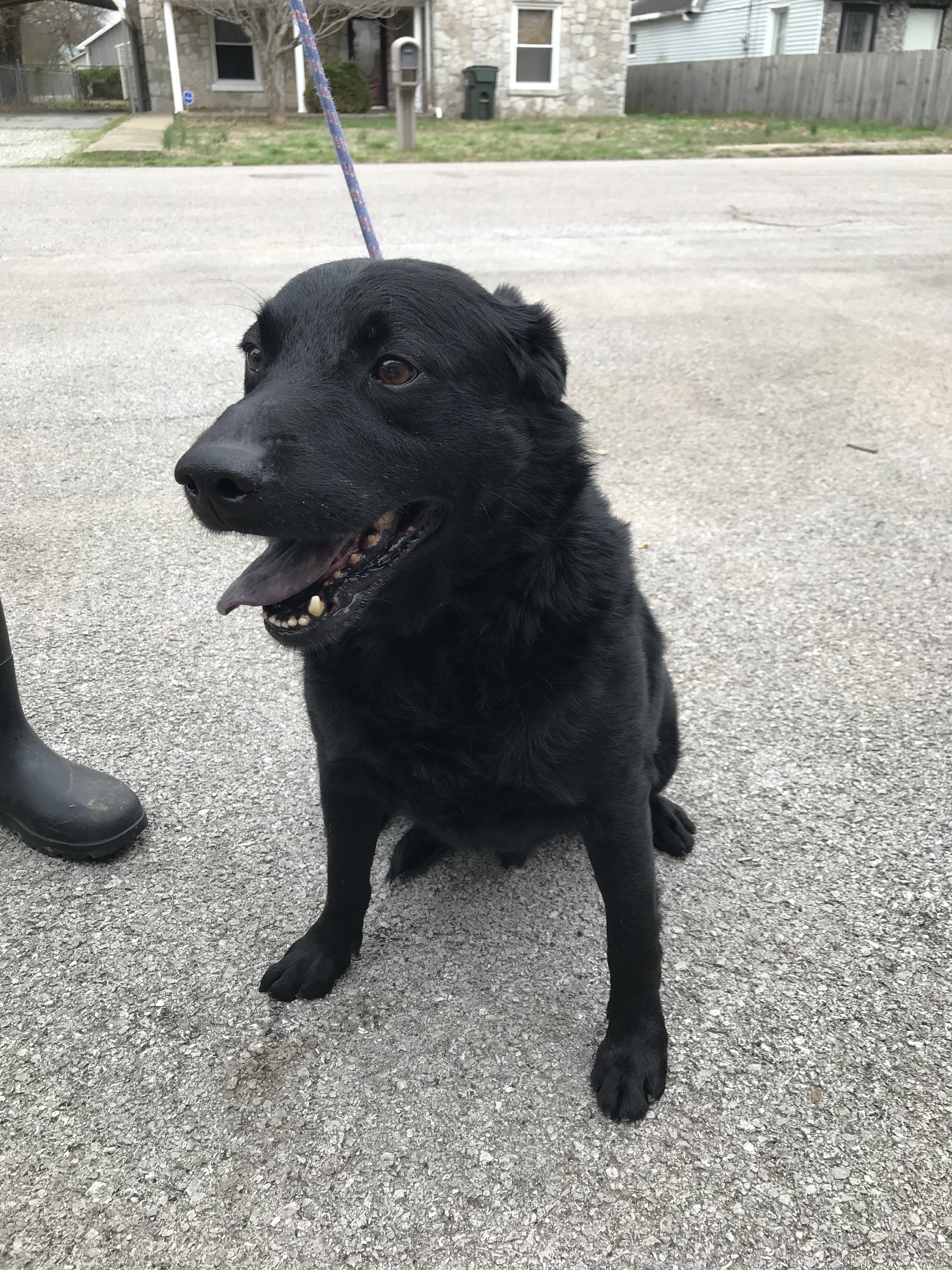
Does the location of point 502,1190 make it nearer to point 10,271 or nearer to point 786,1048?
point 786,1048

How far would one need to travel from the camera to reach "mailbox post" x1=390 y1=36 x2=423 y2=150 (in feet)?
47.5

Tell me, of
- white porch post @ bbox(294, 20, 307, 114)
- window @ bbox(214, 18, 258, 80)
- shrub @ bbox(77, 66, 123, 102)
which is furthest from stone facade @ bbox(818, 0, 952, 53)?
shrub @ bbox(77, 66, 123, 102)

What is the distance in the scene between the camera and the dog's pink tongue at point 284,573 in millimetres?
1572

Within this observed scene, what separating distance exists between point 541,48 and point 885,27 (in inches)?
528

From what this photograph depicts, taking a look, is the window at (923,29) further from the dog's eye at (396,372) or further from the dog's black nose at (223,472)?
the dog's black nose at (223,472)

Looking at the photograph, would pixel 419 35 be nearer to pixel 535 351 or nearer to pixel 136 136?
pixel 136 136

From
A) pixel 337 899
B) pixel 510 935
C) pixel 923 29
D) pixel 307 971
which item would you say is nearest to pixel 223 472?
pixel 337 899

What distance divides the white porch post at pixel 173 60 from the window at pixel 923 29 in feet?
70.6

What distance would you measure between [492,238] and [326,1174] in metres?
8.18

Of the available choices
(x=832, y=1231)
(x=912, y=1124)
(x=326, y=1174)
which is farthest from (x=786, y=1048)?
(x=326, y=1174)

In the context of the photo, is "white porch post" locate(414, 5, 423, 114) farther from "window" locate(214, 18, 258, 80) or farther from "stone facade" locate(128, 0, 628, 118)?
"window" locate(214, 18, 258, 80)

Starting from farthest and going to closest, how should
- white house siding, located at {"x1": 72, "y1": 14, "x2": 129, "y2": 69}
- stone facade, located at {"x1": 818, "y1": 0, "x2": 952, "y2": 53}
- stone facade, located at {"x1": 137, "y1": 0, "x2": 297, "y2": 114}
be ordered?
white house siding, located at {"x1": 72, "y1": 14, "x2": 129, "y2": 69}, stone facade, located at {"x1": 818, "y1": 0, "x2": 952, "y2": 53}, stone facade, located at {"x1": 137, "y1": 0, "x2": 297, "y2": 114}

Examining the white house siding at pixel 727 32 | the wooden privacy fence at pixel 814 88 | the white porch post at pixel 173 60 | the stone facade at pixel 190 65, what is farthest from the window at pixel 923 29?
the white porch post at pixel 173 60

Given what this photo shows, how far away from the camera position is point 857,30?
2941 cm
